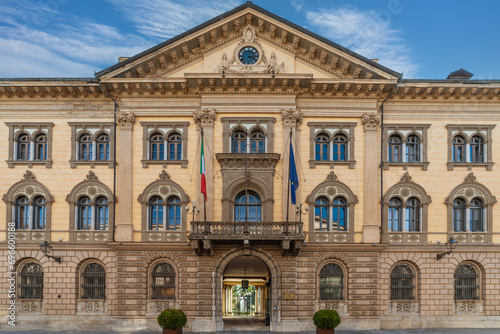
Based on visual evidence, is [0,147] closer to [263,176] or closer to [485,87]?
[263,176]

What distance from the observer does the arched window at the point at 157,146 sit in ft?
107

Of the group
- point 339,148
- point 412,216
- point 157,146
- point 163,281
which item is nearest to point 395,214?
point 412,216

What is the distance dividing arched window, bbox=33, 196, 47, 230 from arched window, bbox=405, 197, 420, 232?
2329 cm

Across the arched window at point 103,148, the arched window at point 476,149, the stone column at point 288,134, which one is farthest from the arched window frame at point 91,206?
the arched window at point 476,149

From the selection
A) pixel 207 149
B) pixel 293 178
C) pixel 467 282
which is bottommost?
pixel 467 282

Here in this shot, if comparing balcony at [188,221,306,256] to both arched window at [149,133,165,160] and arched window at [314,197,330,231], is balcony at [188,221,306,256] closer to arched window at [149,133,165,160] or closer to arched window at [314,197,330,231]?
arched window at [314,197,330,231]

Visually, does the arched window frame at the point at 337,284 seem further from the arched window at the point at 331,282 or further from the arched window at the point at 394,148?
the arched window at the point at 394,148

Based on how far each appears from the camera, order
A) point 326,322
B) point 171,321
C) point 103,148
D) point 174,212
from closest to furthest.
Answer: point 171,321, point 326,322, point 174,212, point 103,148

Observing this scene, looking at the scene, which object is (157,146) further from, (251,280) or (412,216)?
(251,280)

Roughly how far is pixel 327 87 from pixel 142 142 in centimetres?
1227

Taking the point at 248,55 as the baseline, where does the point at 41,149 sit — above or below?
below

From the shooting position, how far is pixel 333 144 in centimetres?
3250

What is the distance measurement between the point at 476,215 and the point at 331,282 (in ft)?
34.2

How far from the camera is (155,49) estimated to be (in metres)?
31.6
